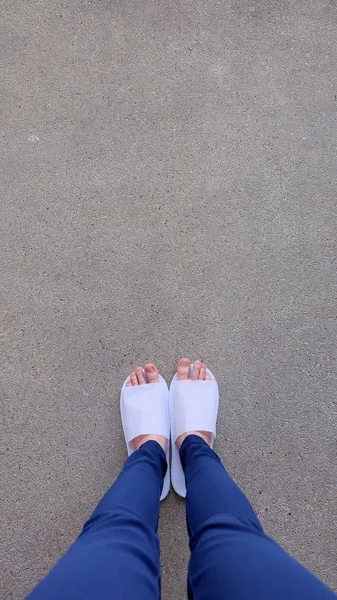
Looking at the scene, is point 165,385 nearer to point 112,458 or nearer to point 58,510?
point 112,458

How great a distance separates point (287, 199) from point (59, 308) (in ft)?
2.13

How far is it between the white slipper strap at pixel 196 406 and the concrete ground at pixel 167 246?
4 centimetres

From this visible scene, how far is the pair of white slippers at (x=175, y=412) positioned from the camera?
3.66 feet

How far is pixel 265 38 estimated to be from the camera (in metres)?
1.26

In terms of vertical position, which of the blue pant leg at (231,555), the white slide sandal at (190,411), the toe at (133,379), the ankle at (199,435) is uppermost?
the toe at (133,379)

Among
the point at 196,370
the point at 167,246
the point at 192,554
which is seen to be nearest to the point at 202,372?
the point at 196,370

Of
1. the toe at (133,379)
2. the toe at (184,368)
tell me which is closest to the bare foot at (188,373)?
the toe at (184,368)

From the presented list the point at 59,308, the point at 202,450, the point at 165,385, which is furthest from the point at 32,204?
the point at 202,450

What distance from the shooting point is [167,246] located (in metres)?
1.19

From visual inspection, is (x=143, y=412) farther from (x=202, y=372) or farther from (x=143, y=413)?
(x=202, y=372)

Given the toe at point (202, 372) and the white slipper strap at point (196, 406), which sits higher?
the toe at point (202, 372)

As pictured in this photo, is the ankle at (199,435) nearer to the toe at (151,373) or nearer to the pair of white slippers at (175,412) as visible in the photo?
the pair of white slippers at (175,412)

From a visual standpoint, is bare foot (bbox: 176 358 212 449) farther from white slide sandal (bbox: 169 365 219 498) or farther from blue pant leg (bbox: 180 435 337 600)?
blue pant leg (bbox: 180 435 337 600)

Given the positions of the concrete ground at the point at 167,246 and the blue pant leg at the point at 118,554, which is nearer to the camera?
the blue pant leg at the point at 118,554
